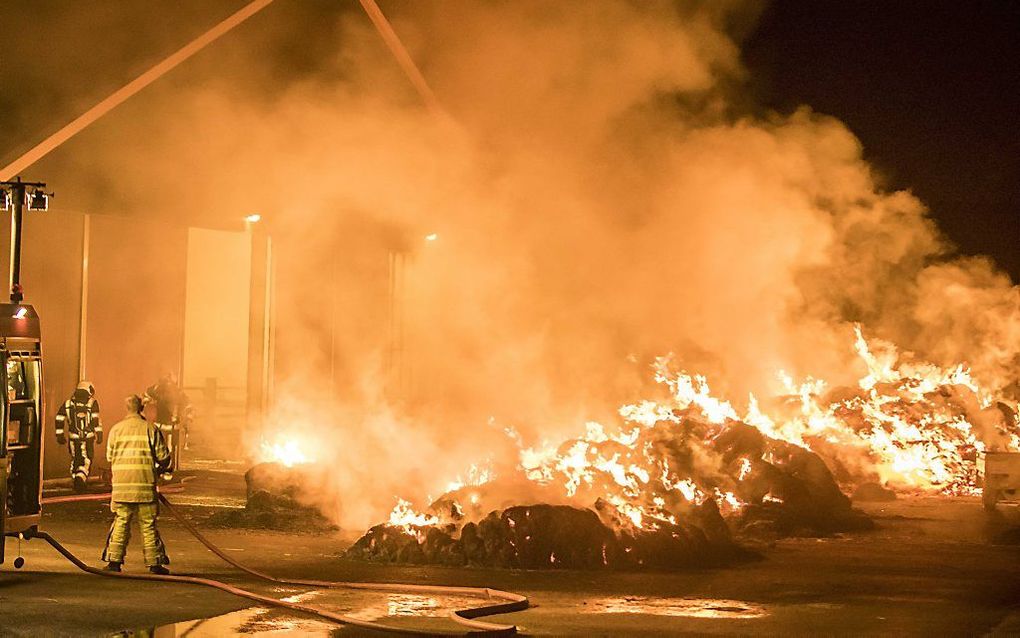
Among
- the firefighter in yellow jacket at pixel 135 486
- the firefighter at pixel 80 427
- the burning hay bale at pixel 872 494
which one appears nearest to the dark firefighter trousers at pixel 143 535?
the firefighter in yellow jacket at pixel 135 486

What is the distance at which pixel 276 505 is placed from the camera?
13148mm

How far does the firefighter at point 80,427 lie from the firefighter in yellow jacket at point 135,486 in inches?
222

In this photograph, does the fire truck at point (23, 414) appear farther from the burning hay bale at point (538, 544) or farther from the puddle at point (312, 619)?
the burning hay bale at point (538, 544)

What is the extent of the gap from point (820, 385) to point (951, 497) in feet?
9.29

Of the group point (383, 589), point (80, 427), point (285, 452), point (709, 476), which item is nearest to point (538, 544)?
point (383, 589)

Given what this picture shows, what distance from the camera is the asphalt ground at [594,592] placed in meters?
7.77

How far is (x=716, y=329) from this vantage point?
1983 centimetres

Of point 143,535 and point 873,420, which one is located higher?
point 873,420

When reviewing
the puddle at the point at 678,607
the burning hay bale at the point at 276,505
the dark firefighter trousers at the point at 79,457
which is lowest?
the puddle at the point at 678,607

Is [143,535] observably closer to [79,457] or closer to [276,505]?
[276,505]

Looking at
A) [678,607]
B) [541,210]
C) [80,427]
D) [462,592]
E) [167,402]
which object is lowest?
[678,607]

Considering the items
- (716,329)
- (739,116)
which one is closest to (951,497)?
(716,329)

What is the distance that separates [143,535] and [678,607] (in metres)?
4.13

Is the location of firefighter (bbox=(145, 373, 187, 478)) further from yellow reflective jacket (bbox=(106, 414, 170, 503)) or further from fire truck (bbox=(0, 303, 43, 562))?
fire truck (bbox=(0, 303, 43, 562))
